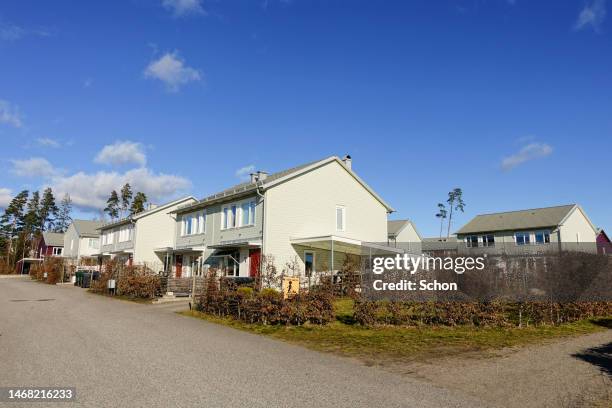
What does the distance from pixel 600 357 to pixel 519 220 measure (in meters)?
41.9

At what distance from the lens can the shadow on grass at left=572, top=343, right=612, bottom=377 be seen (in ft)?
28.2

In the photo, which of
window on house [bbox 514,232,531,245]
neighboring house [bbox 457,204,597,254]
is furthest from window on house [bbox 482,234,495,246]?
window on house [bbox 514,232,531,245]

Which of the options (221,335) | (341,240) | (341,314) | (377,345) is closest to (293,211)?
(341,240)

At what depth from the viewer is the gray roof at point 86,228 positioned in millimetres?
60312

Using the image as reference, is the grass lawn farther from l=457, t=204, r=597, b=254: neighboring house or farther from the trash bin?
l=457, t=204, r=597, b=254: neighboring house

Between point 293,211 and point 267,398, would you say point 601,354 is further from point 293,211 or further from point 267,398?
point 293,211

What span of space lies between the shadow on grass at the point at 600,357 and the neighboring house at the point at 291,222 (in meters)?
13.3

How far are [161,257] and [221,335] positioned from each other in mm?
28501

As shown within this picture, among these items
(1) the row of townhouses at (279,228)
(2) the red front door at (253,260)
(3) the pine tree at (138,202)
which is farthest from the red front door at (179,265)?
(3) the pine tree at (138,202)

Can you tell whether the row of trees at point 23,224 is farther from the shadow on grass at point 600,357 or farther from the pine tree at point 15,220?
the shadow on grass at point 600,357

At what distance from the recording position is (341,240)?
24078 mm

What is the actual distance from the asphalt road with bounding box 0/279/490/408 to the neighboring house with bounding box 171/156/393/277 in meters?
11.1

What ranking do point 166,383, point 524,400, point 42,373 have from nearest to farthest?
point 524,400 < point 166,383 < point 42,373

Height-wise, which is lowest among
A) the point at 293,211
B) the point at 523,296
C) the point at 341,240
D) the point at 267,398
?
the point at 267,398
